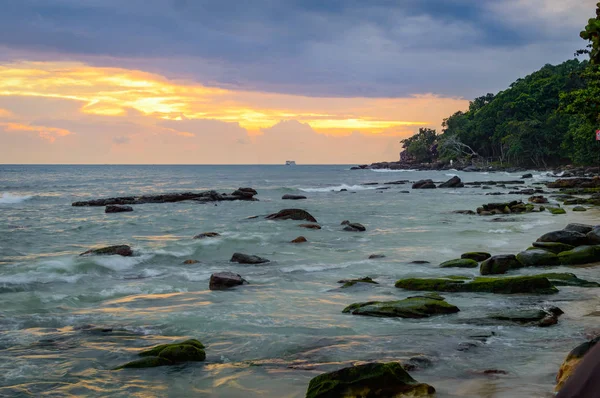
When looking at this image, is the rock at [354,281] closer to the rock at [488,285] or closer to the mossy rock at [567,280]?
the rock at [488,285]

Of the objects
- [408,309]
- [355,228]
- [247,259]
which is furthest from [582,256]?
[355,228]

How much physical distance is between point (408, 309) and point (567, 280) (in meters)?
3.72

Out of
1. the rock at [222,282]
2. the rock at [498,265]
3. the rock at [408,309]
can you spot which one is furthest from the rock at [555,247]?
the rock at [222,282]

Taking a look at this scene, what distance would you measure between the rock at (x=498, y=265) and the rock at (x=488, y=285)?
115cm

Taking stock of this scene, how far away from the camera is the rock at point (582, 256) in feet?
38.6

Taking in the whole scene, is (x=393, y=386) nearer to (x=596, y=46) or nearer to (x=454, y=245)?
(x=596, y=46)

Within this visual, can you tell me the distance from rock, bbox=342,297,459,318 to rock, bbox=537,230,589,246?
280 inches

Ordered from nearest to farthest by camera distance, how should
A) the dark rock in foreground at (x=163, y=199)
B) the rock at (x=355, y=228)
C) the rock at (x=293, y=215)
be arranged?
the rock at (x=355, y=228) → the rock at (x=293, y=215) → the dark rock in foreground at (x=163, y=199)

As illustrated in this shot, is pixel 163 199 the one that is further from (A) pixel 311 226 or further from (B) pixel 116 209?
(A) pixel 311 226

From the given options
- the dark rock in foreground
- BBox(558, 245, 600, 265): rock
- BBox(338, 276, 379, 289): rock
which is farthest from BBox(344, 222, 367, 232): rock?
the dark rock in foreground

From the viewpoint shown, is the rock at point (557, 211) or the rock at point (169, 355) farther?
the rock at point (557, 211)

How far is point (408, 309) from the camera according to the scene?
7.90 metres

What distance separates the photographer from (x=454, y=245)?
633 inches

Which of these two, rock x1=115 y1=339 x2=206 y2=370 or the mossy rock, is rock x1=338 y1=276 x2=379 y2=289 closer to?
the mossy rock
